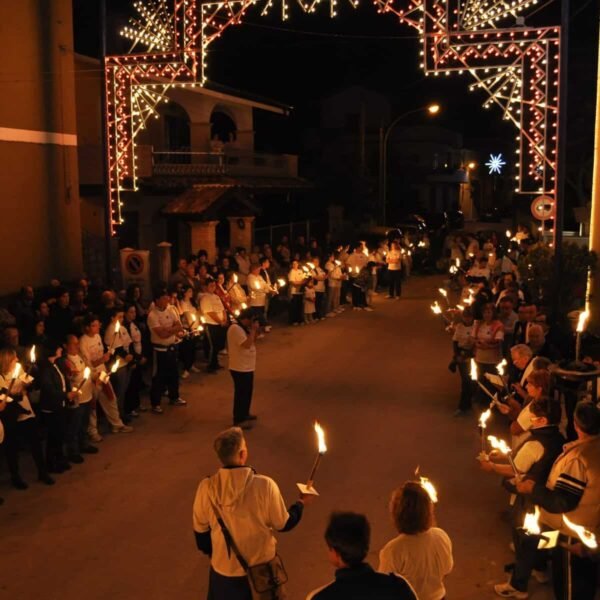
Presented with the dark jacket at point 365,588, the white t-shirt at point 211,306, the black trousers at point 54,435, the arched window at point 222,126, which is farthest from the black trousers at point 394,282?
the dark jacket at point 365,588

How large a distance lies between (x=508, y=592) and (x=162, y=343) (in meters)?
6.74

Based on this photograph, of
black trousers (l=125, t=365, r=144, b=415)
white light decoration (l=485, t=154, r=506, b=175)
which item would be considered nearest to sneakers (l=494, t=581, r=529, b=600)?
black trousers (l=125, t=365, r=144, b=415)

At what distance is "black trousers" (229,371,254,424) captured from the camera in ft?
35.4

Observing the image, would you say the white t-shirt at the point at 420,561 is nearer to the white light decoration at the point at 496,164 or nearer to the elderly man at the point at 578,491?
the elderly man at the point at 578,491

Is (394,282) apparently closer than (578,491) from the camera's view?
No

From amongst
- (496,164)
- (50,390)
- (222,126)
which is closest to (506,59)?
(50,390)

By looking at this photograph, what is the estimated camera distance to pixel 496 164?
248ft

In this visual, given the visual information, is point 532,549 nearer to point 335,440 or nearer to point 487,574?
point 487,574

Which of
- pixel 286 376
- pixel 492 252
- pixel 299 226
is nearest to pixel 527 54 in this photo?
pixel 286 376

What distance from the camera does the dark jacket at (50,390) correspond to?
29.5 ft

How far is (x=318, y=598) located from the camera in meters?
3.48

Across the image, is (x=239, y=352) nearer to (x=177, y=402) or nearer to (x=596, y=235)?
(x=177, y=402)

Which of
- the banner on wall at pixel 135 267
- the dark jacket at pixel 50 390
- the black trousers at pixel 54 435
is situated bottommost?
the black trousers at pixel 54 435

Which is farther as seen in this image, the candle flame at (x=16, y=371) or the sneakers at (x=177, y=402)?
the sneakers at (x=177, y=402)
